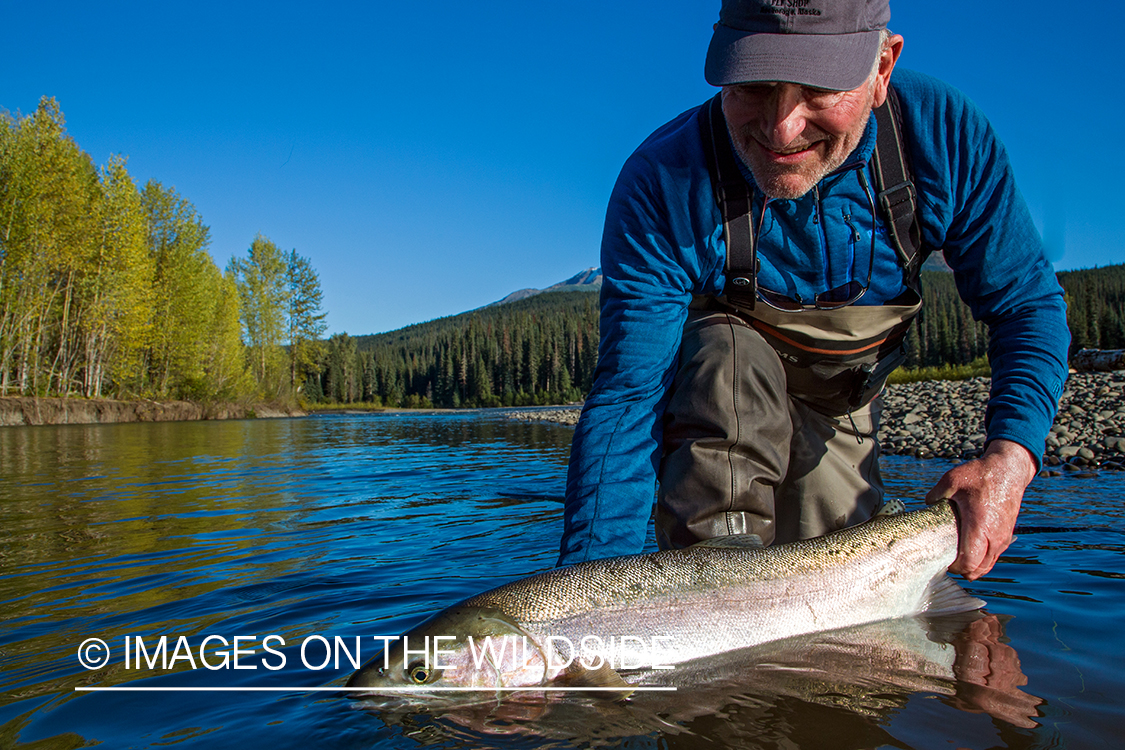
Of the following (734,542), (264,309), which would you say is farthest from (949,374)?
(264,309)

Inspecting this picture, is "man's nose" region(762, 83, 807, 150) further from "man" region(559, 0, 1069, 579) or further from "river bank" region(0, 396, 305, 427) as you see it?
"river bank" region(0, 396, 305, 427)

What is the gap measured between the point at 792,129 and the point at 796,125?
0.02 metres

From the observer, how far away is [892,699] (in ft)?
6.85

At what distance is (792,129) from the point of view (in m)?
2.51

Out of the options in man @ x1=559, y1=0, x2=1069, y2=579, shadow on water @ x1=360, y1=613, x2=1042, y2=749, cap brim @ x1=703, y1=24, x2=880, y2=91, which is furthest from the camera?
man @ x1=559, y1=0, x2=1069, y2=579

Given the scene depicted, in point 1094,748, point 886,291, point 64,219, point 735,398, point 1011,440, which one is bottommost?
point 1094,748

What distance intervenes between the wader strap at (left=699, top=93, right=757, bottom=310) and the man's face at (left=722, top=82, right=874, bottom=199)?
0.32 ft

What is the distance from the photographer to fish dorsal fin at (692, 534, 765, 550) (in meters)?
2.43

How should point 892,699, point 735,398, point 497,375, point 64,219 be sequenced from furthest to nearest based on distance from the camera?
point 497,375 → point 64,219 → point 735,398 → point 892,699

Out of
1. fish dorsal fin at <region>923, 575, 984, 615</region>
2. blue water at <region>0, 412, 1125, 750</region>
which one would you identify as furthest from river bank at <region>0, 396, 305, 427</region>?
fish dorsal fin at <region>923, 575, 984, 615</region>

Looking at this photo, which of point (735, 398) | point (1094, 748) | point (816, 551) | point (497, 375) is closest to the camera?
point (1094, 748)

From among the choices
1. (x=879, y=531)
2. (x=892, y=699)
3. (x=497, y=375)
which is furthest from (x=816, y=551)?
(x=497, y=375)

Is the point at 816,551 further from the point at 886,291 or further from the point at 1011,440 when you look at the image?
the point at 886,291

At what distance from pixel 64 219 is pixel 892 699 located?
34.1m
